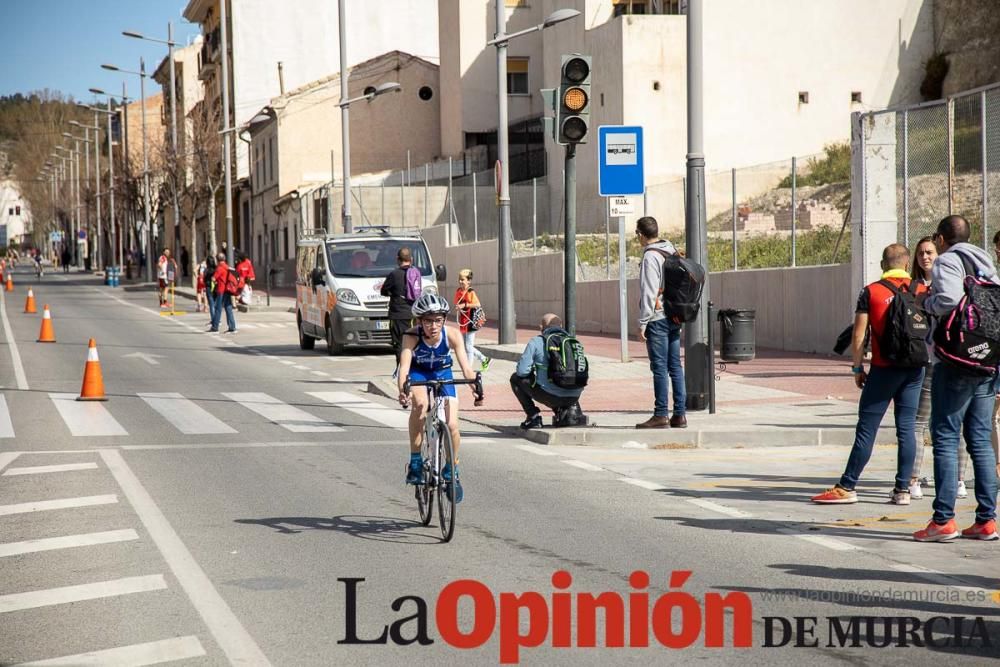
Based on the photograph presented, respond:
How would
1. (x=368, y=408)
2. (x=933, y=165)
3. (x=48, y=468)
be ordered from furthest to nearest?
1. (x=933, y=165)
2. (x=368, y=408)
3. (x=48, y=468)

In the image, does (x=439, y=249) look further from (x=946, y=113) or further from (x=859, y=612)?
(x=859, y=612)

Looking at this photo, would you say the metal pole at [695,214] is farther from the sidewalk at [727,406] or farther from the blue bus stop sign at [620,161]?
the blue bus stop sign at [620,161]

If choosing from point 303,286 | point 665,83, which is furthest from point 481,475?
point 665,83

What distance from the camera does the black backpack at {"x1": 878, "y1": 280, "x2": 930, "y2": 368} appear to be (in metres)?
9.29

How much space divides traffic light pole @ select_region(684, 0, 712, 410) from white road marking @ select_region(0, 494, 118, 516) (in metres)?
6.88

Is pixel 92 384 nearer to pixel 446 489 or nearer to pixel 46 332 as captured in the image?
pixel 446 489

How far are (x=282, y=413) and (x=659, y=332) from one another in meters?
5.31

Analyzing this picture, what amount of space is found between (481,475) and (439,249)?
31.8 m

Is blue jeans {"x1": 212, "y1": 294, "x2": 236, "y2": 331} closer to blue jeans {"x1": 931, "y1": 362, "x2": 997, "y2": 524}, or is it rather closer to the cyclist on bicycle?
the cyclist on bicycle

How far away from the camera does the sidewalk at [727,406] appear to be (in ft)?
44.5

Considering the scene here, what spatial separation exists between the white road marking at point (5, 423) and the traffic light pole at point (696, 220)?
7195 millimetres

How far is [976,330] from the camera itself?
27.0 feet

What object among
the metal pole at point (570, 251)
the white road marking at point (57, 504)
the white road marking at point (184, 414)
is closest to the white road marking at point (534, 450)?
the metal pole at point (570, 251)

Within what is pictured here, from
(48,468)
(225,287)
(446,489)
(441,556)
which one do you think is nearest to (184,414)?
(48,468)
